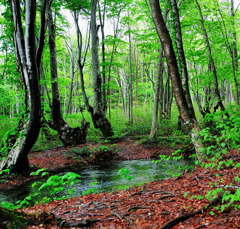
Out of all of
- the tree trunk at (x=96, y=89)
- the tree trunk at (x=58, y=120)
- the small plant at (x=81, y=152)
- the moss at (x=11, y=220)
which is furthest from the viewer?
the tree trunk at (x=96, y=89)

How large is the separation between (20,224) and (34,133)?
16.4ft

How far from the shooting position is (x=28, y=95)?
7.14 metres

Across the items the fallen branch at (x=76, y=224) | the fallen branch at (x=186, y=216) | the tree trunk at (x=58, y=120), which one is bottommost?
the fallen branch at (x=76, y=224)

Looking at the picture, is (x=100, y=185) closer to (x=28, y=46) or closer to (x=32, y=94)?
(x=32, y=94)

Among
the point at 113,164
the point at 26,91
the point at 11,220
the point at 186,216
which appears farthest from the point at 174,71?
the point at 113,164

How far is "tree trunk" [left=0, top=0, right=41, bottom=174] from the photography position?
636 cm

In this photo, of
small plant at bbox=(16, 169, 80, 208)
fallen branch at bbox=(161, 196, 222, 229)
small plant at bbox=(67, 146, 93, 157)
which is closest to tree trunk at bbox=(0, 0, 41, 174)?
small plant at bbox=(16, 169, 80, 208)

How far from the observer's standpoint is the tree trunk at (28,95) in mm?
6359

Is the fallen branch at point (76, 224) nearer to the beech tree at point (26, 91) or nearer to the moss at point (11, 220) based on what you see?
the moss at point (11, 220)

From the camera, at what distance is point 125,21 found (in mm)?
18422

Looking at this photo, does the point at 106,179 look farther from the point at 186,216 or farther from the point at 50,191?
the point at 186,216

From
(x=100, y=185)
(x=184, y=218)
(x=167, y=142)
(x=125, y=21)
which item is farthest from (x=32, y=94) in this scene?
(x=125, y=21)

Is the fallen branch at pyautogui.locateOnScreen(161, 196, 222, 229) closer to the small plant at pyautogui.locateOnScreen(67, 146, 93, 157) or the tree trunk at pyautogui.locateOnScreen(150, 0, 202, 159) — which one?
the tree trunk at pyautogui.locateOnScreen(150, 0, 202, 159)

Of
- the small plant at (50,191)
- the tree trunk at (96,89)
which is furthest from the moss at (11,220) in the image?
the tree trunk at (96,89)
